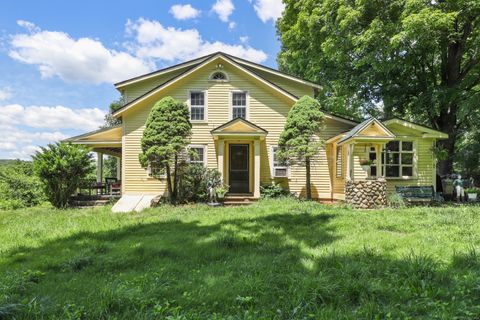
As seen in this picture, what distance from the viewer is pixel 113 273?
175 inches

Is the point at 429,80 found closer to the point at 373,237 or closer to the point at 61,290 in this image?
the point at 373,237

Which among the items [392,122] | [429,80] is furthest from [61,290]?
[429,80]

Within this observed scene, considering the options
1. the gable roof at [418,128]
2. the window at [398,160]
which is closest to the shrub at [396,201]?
the window at [398,160]

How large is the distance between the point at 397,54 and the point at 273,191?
Answer: 898 centimetres

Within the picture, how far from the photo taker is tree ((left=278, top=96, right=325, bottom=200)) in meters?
12.7

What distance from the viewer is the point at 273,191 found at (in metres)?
13.6

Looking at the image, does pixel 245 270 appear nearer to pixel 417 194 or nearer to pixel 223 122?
pixel 223 122

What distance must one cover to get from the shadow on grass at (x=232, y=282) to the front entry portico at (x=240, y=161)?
735 cm

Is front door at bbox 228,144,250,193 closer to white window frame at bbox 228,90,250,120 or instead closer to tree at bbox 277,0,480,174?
white window frame at bbox 228,90,250,120

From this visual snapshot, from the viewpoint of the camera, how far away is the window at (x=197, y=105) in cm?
1445

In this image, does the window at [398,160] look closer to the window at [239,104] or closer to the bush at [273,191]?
the bush at [273,191]

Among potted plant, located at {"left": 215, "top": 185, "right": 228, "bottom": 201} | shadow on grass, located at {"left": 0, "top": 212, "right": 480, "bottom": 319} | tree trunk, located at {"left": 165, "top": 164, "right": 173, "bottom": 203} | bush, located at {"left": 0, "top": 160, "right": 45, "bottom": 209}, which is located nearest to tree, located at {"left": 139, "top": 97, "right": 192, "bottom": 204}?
tree trunk, located at {"left": 165, "top": 164, "right": 173, "bottom": 203}

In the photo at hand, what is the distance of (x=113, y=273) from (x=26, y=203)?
37.4 ft

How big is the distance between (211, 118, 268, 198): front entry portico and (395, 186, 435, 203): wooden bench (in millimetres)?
5844
